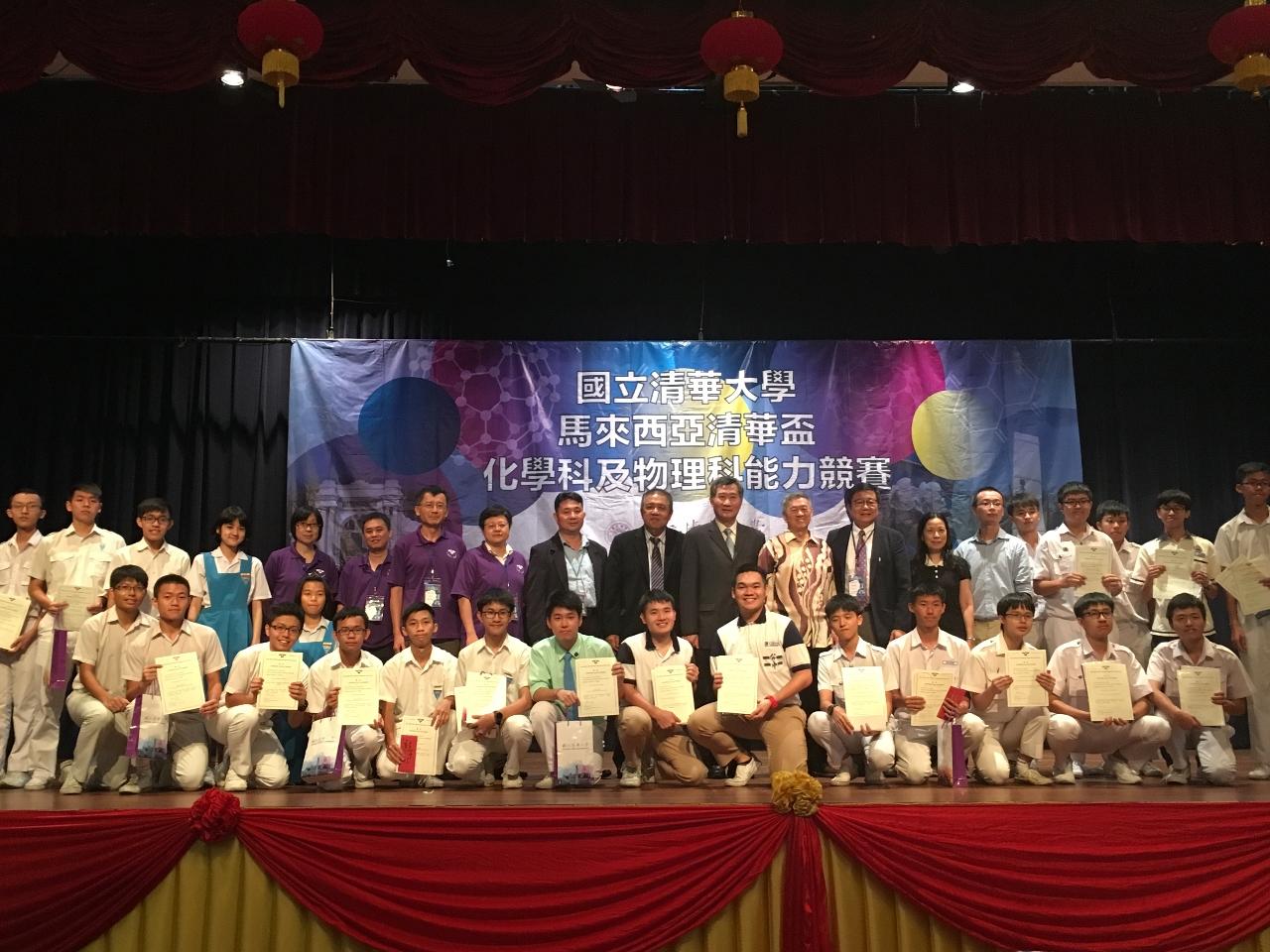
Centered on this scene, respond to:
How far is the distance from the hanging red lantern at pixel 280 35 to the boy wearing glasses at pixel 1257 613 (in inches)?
208

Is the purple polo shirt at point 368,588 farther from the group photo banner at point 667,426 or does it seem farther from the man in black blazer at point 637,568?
the man in black blazer at point 637,568

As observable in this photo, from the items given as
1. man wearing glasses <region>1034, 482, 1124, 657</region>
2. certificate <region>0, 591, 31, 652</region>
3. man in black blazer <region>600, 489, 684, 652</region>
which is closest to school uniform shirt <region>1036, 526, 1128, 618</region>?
man wearing glasses <region>1034, 482, 1124, 657</region>

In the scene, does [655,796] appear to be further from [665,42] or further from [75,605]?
[665,42]

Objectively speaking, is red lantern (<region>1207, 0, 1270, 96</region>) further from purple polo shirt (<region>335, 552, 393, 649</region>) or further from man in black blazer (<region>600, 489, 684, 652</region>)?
purple polo shirt (<region>335, 552, 393, 649</region>)

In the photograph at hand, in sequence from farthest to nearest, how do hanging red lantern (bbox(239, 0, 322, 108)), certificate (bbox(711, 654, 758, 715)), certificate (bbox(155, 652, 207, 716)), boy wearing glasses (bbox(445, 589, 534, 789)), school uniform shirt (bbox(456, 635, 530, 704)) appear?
school uniform shirt (bbox(456, 635, 530, 704)) → boy wearing glasses (bbox(445, 589, 534, 789)) → certificate (bbox(711, 654, 758, 715)) → certificate (bbox(155, 652, 207, 716)) → hanging red lantern (bbox(239, 0, 322, 108))

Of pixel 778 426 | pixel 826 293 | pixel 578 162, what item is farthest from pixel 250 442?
pixel 826 293

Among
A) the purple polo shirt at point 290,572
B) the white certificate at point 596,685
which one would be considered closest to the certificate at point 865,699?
the white certificate at point 596,685

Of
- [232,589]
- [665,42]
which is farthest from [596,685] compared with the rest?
[665,42]

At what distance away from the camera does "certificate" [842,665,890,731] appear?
215 inches

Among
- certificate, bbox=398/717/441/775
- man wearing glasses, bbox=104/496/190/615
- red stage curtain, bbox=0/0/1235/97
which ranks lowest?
certificate, bbox=398/717/441/775

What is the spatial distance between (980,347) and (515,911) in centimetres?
513

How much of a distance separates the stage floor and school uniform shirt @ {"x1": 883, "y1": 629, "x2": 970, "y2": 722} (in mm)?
509

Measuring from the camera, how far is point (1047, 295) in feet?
27.6

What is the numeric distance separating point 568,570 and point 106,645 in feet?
8.32
